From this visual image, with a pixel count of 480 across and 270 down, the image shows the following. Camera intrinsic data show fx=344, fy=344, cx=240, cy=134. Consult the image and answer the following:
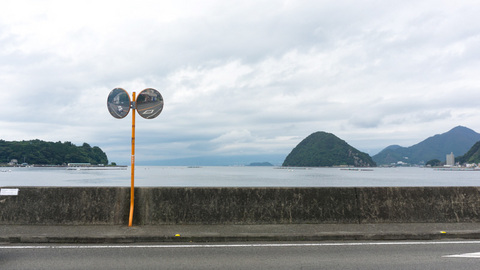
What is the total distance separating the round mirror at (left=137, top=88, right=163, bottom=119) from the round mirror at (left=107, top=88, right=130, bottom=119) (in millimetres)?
315

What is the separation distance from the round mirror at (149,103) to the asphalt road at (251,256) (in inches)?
142

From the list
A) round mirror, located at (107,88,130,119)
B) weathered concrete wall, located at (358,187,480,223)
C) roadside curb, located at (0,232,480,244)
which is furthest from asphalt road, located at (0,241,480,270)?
round mirror, located at (107,88,130,119)

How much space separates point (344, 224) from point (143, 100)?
21.1ft

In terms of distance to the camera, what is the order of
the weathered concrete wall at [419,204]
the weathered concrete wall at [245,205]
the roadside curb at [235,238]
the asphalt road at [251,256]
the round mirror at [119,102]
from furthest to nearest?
1. the weathered concrete wall at [419,204]
2. the round mirror at [119,102]
3. the weathered concrete wall at [245,205]
4. the roadside curb at [235,238]
5. the asphalt road at [251,256]

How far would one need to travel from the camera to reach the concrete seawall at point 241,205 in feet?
29.9

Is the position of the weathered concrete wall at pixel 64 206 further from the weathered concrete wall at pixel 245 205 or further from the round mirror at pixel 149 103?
the round mirror at pixel 149 103

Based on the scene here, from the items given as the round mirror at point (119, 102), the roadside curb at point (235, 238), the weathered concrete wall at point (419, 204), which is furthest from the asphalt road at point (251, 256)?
the round mirror at point (119, 102)

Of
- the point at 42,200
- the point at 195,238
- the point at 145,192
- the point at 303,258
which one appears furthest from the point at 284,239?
the point at 42,200

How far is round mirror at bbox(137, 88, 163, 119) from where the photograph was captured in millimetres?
9438

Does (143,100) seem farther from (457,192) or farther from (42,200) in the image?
(457,192)

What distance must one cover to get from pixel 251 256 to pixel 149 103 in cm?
506

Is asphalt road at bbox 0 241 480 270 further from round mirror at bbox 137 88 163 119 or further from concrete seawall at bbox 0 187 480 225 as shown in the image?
round mirror at bbox 137 88 163 119

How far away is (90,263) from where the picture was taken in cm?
622

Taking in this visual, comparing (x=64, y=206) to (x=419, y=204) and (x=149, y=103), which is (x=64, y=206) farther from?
(x=419, y=204)
